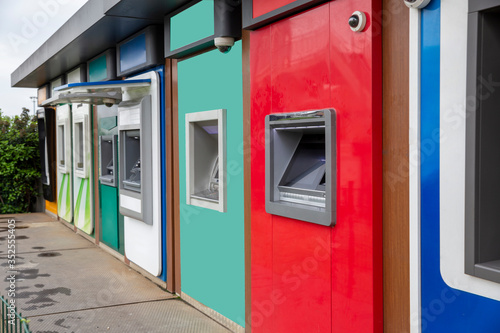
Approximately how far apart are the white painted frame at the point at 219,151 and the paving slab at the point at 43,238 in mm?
3854

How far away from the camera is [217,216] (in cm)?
448

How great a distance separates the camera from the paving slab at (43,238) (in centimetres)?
794

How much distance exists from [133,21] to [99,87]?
0.78 metres

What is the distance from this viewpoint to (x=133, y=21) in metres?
5.61

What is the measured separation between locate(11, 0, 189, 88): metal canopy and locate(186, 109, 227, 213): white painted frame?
41.9 inches

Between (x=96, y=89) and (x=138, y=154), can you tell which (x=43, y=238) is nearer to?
(x=138, y=154)

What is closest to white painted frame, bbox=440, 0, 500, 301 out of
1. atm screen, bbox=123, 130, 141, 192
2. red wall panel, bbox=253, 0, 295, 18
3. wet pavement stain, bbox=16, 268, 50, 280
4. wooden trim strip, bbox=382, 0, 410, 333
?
wooden trim strip, bbox=382, 0, 410, 333

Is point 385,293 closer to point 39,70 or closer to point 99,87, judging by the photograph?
point 99,87

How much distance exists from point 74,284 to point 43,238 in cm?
340

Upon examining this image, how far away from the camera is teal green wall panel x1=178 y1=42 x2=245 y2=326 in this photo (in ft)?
13.6

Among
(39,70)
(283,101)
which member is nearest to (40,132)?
(39,70)

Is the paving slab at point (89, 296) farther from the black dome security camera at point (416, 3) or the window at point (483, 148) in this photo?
the black dome security camera at point (416, 3)

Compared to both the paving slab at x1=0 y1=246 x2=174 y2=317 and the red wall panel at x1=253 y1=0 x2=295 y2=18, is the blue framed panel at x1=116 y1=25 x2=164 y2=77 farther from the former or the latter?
the paving slab at x1=0 y1=246 x2=174 y2=317

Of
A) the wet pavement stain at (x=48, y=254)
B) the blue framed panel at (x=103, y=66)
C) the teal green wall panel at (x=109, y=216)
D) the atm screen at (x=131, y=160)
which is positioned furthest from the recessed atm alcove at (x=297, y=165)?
the wet pavement stain at (x=48, y=254)
